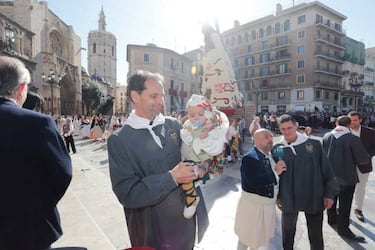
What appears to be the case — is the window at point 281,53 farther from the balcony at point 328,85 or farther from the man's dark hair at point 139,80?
the man's dark hair at point 139,80

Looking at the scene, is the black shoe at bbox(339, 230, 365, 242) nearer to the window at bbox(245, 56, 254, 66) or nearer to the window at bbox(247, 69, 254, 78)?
the window at bbox(247, 69, 254, 78)

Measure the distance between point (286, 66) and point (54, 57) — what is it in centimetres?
3682

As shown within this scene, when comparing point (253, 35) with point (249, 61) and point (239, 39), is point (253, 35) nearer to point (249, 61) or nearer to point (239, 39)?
point (239, 39)

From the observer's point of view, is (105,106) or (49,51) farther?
(105,106)


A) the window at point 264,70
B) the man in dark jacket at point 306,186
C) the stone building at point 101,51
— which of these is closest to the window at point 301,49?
the window at point 264,70

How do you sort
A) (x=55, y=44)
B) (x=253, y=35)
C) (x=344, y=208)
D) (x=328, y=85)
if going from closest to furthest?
1. (x=344, y=208)
2. (x=55, y=44)
3. (x=328, y=85)
4. (x=253, y=35)

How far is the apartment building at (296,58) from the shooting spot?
4050 centimetres

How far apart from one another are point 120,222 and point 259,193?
243 cm

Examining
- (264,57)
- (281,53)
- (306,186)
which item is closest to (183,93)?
(264,57)

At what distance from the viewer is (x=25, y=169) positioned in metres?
1.50

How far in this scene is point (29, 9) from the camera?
3077 centimetres

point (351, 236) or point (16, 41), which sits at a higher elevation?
point (16, 41)

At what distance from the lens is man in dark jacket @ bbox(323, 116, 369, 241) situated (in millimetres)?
3797

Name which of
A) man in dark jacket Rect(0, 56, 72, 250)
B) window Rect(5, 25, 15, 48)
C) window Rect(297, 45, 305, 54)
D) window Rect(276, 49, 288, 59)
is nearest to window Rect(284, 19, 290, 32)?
window Rect(276, 49, 288, 59)
